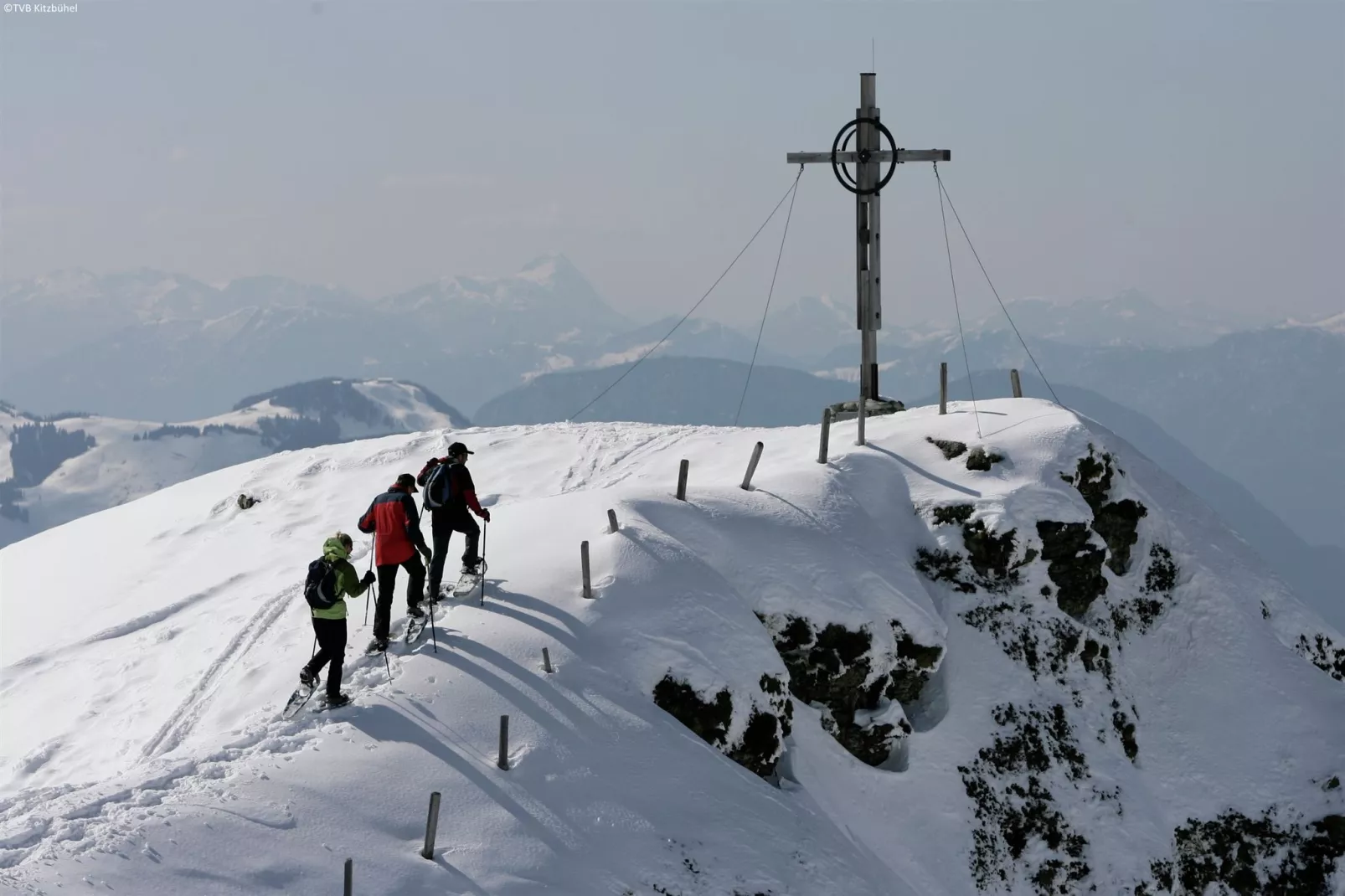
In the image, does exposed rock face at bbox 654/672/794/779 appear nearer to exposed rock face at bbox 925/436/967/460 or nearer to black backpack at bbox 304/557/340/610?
black backpack at bbox 304/557/340/610

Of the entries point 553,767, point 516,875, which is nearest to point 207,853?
point 516,875

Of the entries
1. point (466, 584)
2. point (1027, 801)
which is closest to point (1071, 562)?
point (1027, 801)

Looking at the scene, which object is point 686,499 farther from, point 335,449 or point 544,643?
point 335,449

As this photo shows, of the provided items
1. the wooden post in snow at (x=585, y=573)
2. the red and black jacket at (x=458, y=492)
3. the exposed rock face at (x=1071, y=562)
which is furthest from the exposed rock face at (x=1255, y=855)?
the red and black jacket at (x=458, y=492)

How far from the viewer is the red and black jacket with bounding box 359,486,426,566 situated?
17.8m

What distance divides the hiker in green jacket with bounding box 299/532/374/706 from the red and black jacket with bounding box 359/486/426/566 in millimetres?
1184

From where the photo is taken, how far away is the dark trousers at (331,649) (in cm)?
1598

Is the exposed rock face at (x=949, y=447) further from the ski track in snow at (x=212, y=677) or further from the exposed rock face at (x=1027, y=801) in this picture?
the ski track in snow at (x=212, y=677)

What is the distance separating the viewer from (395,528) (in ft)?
58.3

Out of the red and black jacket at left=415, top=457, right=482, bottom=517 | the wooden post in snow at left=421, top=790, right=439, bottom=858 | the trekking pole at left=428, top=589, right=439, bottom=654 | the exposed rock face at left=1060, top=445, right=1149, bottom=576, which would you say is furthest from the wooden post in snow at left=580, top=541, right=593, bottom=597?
the exposed rock face at left=1060, top=445, right=1149, bottom=576

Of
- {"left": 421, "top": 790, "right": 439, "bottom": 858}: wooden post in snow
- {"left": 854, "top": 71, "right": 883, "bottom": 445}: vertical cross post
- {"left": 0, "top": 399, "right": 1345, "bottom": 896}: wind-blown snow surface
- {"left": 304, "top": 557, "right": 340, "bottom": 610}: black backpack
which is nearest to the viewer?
{"left": 421, "top": 790, "right": 439, "bottom": 858}: wooden post in snow

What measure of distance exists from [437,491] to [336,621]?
3781 millimetres

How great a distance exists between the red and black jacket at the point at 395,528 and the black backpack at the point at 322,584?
195 centimetres

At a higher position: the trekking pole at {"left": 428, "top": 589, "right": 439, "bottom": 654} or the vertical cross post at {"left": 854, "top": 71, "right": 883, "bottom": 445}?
the vertical cross post at {"left": 854, "top": 71, "right": 883, "bottom": 445}
